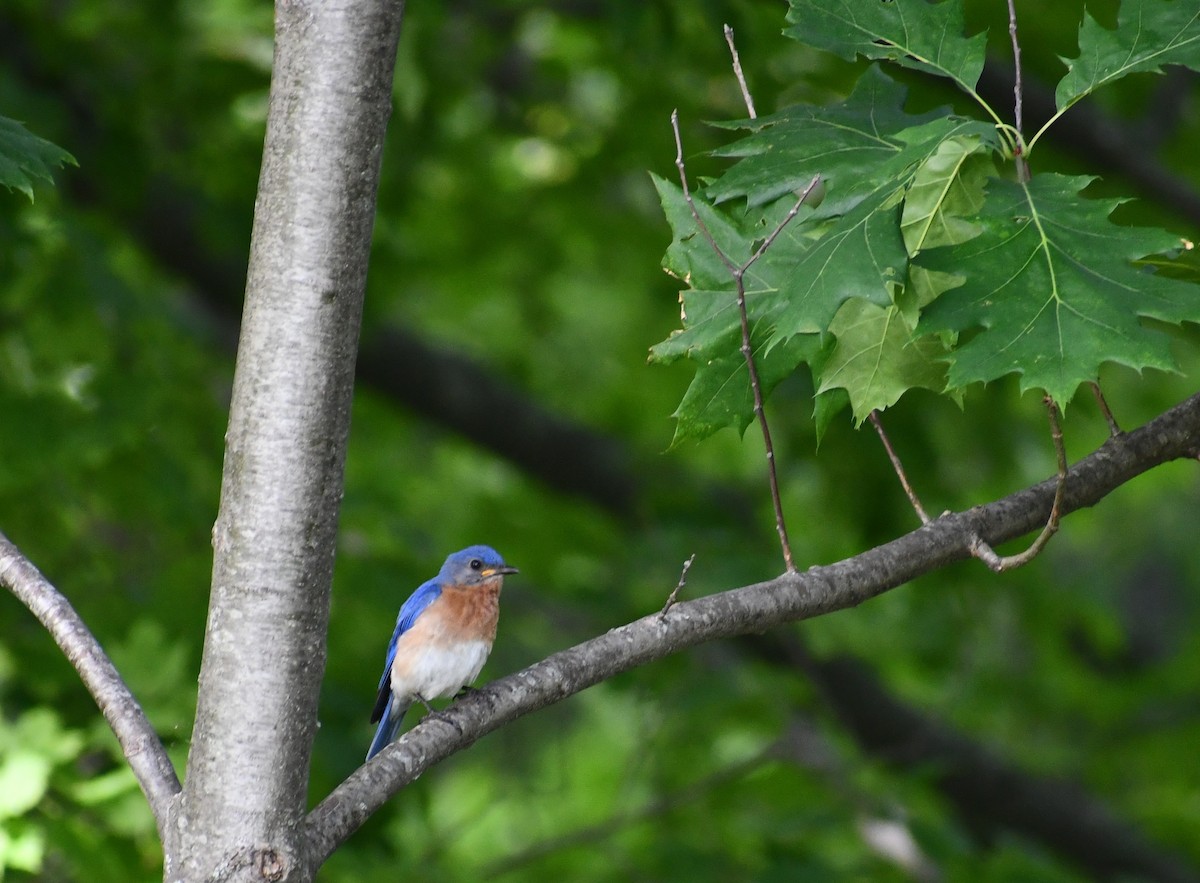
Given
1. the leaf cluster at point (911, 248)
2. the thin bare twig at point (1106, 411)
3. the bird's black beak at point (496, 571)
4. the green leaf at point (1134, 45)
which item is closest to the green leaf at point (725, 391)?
the leaf cluster at point (911, 248)

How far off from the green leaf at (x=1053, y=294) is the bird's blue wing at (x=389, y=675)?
78.9 inches

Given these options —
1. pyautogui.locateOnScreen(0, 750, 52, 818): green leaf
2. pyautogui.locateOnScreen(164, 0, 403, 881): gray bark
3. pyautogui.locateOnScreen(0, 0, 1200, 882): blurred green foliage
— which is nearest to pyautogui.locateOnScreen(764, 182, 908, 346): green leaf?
pyautogui.locateOnScreen(164, 0, 403, 881): gray bark

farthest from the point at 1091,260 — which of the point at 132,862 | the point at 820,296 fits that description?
the point at 132,862

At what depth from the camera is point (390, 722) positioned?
392cm

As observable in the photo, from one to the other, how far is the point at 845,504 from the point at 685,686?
115cm

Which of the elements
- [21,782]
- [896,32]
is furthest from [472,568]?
[896,32]

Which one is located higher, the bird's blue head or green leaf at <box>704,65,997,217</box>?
green leaf at <box>704,65,997,217</box>

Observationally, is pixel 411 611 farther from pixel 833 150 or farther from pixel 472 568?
pixel 833 150

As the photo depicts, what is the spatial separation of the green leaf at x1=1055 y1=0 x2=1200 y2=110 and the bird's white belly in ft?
6.86

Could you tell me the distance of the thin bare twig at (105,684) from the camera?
2.05 meters

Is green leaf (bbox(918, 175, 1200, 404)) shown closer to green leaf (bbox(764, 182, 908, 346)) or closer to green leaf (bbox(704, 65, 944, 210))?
green leaf (bbox(764, 182, 908, 346))

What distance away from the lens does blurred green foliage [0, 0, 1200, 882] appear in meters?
4.89

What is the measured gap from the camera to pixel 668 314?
8.39 meters

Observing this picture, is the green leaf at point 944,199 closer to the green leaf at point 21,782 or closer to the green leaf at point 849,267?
the green leaf at point 849,267
